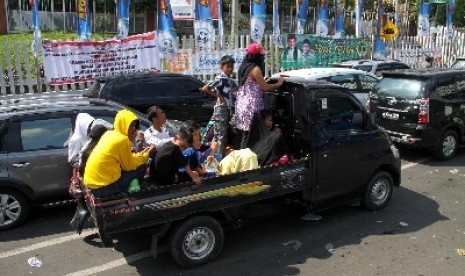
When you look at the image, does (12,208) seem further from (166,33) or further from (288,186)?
(166,33)

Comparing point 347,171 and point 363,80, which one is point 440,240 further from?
point 363,80

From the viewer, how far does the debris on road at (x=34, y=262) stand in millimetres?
5312

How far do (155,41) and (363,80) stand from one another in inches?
236

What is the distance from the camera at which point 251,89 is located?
6129 mm

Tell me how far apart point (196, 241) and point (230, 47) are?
10925mm

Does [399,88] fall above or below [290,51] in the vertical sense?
below

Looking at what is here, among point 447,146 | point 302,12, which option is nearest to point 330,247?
point 447,146

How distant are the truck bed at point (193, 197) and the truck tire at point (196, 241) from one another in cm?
15

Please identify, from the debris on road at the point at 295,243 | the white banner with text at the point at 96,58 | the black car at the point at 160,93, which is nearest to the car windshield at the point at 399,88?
the black car at the point at 160,93

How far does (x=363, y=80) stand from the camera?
11.7 m

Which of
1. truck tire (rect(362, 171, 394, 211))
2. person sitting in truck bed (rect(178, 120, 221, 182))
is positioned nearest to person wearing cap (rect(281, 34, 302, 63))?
truck tire (rect(362, 171, 394, 211))

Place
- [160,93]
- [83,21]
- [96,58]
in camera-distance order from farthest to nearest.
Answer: [83,21] → [96,58] → [160,93]

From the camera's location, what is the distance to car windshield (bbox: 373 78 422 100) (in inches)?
362

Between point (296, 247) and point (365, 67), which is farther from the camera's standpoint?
point (365, 67)
